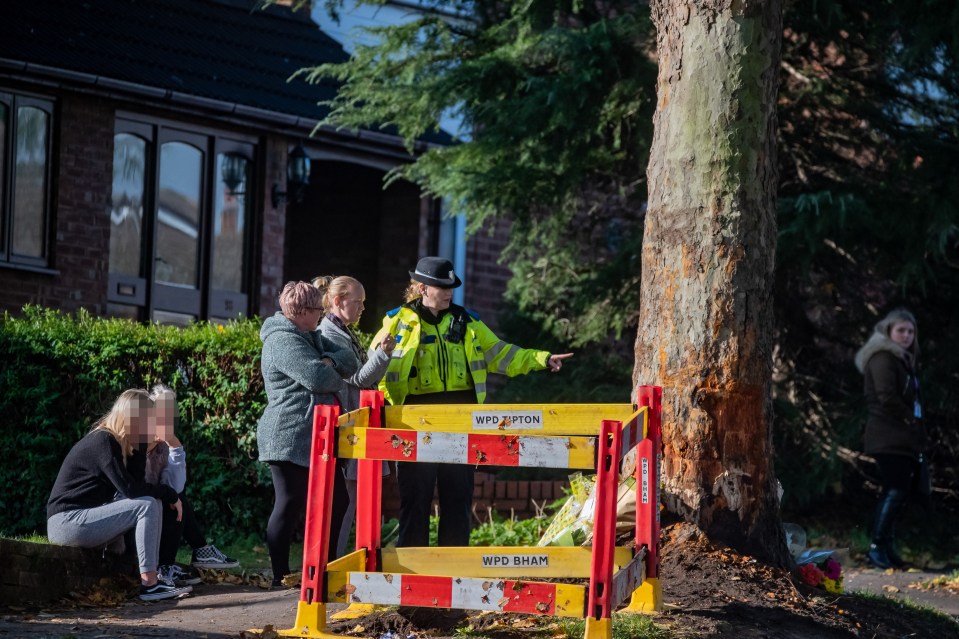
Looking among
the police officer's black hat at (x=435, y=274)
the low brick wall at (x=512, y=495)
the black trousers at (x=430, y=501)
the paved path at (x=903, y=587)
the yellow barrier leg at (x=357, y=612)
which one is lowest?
the paved path at (x=903, y=587)

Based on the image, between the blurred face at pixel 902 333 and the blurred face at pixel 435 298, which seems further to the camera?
the blurred face at pixel 902 333

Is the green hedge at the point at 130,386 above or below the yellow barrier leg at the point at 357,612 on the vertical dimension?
above

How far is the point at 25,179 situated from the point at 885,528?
7.73 meters

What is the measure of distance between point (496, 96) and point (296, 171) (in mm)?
3030

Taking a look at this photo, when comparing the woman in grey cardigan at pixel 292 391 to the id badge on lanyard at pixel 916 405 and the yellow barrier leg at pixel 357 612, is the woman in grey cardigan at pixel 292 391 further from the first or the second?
the id badge on lanyard at pixel 916 405

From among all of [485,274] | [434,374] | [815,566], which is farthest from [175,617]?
[485,274]

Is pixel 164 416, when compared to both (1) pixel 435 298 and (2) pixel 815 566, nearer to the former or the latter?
(1) pixel 435 298

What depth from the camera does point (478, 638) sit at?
598 cm

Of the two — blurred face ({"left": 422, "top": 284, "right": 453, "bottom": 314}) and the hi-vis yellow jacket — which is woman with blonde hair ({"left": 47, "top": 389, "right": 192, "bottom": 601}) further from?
blurred face ({"left": 422, "top": 284, "right": 453, "bottom": 314})

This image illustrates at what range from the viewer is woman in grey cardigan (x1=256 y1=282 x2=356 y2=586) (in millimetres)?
7395

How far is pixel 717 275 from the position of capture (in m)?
7.05

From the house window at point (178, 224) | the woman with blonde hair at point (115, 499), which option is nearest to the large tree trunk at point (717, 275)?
the woman with blonde hair at point (115, 499)

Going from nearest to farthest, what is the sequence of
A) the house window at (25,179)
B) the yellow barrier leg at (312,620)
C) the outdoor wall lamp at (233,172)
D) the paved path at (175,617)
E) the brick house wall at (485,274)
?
the yellow barrier leg at (312,620), the paved path at (175,617), the house window at (25,179), the outdoor wall lamp at (233,172), the brick house wall at (485,274)

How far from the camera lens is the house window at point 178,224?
1347 centimetres
